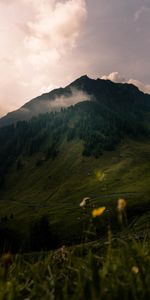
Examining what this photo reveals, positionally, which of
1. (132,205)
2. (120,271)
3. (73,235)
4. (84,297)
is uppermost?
(132,205)

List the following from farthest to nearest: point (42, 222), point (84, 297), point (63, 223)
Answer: point (63, 223)
point (42, 222)
point (84, 297)

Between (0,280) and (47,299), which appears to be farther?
(0,280)

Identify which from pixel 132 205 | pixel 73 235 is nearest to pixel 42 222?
pixel 73 235

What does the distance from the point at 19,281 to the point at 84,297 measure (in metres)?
1.26

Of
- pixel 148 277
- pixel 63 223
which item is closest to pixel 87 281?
pixel 148 277

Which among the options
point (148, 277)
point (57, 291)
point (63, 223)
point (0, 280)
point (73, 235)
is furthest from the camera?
point (63, 223)

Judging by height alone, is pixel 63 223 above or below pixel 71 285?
above

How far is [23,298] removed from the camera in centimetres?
258

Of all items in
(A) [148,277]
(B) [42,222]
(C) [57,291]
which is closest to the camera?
(A) [148,277]

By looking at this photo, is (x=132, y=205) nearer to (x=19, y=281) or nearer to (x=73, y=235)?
(x=73, y=235)

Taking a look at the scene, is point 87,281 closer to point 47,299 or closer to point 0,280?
point 47,299

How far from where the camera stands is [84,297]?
6.82ft

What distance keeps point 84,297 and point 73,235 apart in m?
161

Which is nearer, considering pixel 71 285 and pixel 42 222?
pixel 71 285
